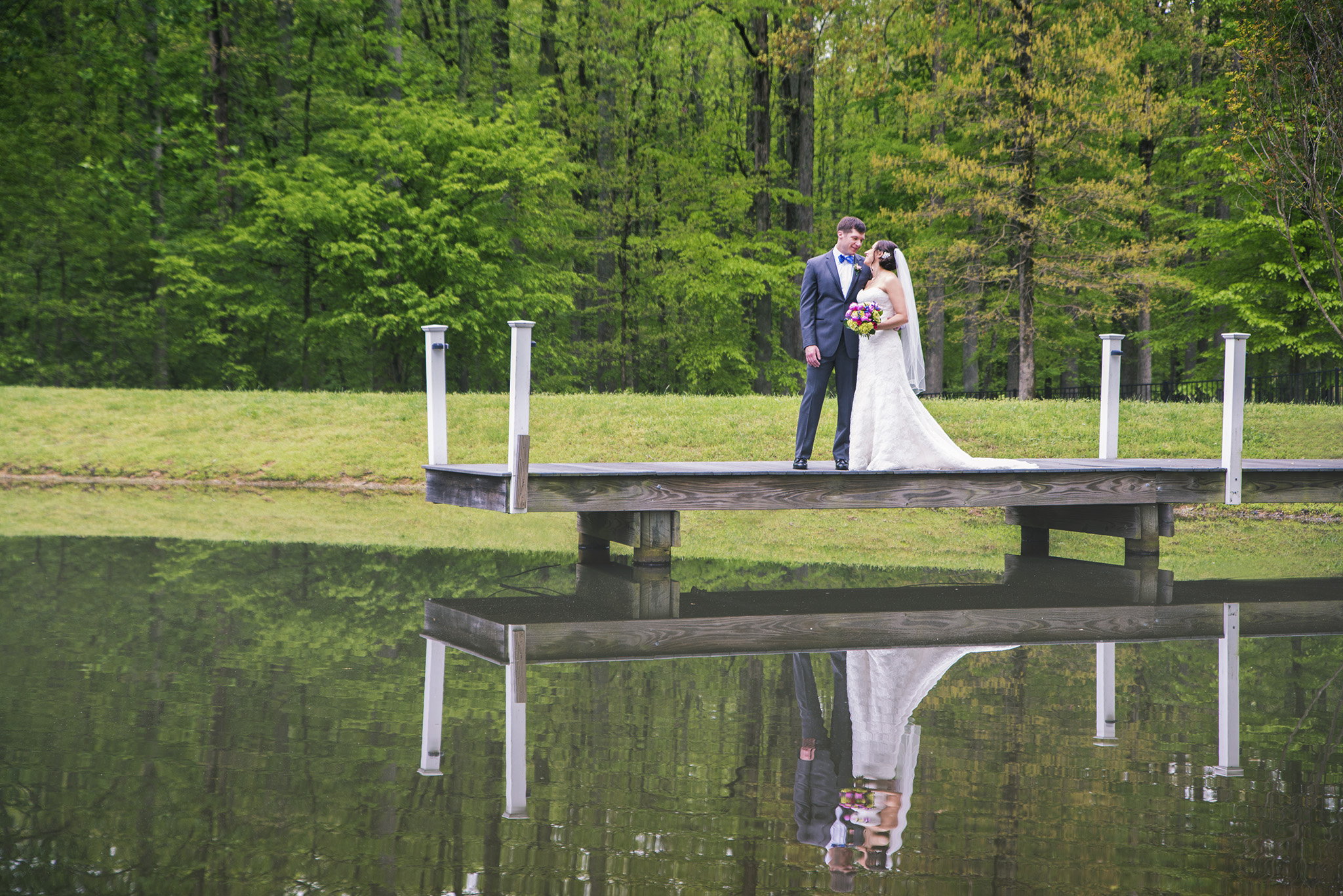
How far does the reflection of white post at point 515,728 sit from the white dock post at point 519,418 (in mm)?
1898

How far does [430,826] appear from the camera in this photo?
393 centimetres

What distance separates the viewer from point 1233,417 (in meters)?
10.9

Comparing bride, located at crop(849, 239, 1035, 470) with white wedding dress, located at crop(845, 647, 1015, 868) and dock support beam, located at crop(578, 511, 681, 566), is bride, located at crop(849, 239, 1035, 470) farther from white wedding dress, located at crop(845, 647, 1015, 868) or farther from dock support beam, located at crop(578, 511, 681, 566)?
white wedding dress, located at crop(845, 647, 1015, 868)

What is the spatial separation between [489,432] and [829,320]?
1092 cm

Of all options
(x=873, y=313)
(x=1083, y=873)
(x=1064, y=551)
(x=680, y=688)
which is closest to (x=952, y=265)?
(x=1064, y=551)

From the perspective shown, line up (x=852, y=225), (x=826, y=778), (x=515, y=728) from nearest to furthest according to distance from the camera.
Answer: (x=826, y=778)
(x=515, y=728)
(x=852, y=225)

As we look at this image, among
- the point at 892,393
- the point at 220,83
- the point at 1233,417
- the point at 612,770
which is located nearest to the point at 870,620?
the point at 892,393

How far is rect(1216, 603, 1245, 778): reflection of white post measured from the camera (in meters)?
4.85

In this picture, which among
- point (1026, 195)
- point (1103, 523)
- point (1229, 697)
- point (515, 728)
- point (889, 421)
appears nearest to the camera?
point (515, 728)

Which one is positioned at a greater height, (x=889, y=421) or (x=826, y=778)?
(x=889, y=421)

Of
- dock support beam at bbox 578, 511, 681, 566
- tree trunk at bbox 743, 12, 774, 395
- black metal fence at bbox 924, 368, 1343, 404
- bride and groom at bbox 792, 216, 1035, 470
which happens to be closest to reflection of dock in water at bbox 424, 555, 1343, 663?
dock support beam at bbox 578, 511, 681, 566

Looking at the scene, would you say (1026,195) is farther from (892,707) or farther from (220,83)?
(892,707)

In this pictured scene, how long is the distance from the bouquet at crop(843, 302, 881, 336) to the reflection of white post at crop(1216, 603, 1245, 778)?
3.51m

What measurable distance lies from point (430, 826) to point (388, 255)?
919 inches
